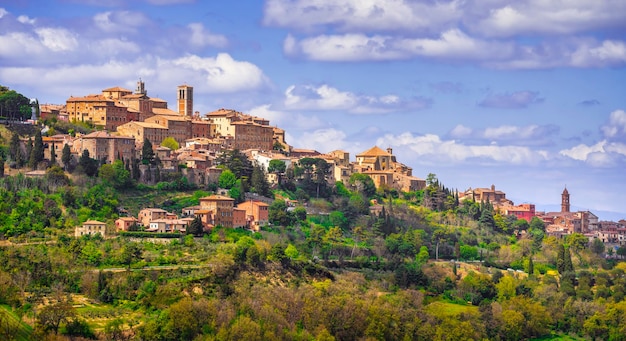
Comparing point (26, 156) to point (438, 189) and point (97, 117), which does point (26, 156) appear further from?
point (438, 189)

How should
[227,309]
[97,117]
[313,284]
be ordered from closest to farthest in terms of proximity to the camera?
[227,309]
[313,284]
[97,117]

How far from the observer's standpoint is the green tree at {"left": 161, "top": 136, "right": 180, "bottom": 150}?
3337 inches

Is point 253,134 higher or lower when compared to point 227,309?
higher

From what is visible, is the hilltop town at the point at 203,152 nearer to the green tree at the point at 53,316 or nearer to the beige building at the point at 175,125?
the beige building at the point at 175,125

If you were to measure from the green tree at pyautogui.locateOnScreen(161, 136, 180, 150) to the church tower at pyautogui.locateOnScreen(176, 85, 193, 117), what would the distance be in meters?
11.8

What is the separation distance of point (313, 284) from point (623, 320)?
18.7 m

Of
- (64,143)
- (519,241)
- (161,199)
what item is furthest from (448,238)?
(64,143)

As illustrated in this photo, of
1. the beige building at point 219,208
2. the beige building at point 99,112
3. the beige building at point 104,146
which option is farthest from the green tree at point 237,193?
the beige building at point 99,112

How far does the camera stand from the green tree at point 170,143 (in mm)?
84750

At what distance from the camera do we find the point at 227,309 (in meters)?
58.6

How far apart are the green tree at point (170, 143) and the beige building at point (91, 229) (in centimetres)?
1777

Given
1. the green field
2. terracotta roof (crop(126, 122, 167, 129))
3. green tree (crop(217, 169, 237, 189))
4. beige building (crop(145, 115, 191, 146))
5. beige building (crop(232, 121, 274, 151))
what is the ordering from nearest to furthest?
the green field
green tree (crop(217, 169, 237, 189))
terracotta roof (crop(126, 122, 167, 129))
beige building (crop(145, 115, 191, 146))
beige building (crop(232, 121, 274, 151))

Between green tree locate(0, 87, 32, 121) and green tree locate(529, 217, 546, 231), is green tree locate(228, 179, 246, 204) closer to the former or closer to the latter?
green tree locate(0, 87, 32, 121)

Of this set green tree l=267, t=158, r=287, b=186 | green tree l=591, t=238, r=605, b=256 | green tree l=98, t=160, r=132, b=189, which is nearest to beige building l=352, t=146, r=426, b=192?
green tree l=267, t=158, r=287, b=186
